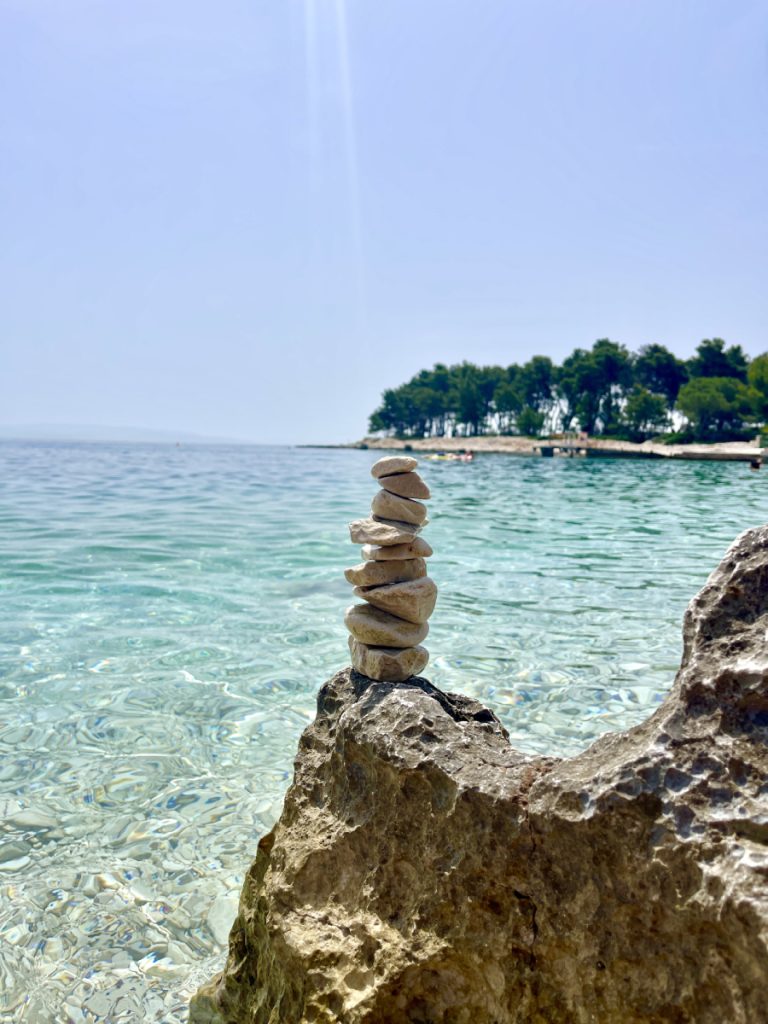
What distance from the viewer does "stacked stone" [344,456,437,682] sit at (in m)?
3.19

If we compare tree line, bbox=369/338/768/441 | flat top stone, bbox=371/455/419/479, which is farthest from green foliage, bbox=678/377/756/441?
flat top stone, bbox=371/455/419/479

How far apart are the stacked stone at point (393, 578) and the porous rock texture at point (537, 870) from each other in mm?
410

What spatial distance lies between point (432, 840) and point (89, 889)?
7.69 ft

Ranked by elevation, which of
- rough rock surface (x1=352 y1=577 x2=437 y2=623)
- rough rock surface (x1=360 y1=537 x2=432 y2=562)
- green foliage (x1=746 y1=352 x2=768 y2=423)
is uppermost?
green foliage (x1=746 y1=352 x2=768 y2=423)

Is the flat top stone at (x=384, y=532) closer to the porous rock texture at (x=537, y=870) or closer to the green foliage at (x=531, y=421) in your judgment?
the porous rock texture at (x=537, y=870)

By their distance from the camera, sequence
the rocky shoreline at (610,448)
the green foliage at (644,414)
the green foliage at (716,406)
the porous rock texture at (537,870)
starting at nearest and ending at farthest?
1. the porous rock texture at (537,870)
2. the rocky shoreline at (610,448)
3. the green foliage at (716,406)
4. the green foliage at (644,414)

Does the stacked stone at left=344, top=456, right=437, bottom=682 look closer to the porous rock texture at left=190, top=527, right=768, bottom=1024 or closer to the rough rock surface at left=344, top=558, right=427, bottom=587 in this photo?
the rough rock surface at left=344, top=558, right=427, bottom=587

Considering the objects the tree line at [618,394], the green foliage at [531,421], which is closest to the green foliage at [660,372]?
the tree line at [618,394]

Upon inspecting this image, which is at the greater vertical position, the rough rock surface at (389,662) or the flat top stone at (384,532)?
the flat top stone at (384,532)

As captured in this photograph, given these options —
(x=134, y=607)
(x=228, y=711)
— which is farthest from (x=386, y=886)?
(x=134, y=607)

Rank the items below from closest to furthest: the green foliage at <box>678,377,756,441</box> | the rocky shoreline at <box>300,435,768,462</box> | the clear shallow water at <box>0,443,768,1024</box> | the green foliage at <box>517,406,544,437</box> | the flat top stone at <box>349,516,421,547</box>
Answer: the flat top stone at <box>349,516,421,547</box>, the clear shallow water at <box>0,443,768,1024</box>, the rocky shoreline at <box>300,435,768,462</box>, the green foliage at <box>678,377,756,441</box>, the green foliage at <box>517,406,544,437</box>

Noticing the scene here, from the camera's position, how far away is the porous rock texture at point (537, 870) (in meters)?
1.84

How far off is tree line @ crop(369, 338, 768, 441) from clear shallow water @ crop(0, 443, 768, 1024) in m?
59.0

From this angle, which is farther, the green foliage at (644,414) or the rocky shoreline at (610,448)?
the green foliage at (644,414)
